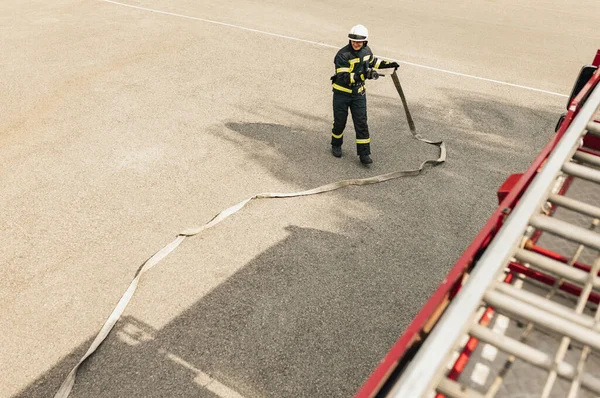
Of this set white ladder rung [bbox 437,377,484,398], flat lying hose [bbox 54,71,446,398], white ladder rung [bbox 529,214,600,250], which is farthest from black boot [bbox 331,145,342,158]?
white ladder rung [bbox 437,377,484,398]

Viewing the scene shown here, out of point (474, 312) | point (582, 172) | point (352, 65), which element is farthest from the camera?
point (352, 65)

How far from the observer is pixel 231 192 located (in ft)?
22.1

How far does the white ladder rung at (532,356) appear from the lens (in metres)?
2.00

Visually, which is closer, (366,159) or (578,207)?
(578,207)

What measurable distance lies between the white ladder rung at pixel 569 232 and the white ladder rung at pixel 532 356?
599 millimetres

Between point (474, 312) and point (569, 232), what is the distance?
2.23ft

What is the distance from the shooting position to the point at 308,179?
7039 millimetres

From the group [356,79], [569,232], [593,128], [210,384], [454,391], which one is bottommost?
[210,384]

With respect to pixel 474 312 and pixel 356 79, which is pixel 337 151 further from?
pixel 474 312

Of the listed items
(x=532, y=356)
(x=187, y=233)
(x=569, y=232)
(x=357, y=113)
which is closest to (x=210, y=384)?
(x=187, y=233)

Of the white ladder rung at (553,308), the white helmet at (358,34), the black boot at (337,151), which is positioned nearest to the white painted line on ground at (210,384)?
the white ladder rung at (553,308)

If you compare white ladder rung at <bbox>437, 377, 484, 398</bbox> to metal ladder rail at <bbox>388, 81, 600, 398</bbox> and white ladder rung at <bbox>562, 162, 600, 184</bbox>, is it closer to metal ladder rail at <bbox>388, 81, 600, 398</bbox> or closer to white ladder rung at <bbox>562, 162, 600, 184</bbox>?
metal ladder rail at <bbox>388, 81, 600, 398</bbox>

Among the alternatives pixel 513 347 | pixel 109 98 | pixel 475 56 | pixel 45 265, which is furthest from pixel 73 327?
pixel 475 56

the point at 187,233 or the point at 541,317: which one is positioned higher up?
the point at 541,317
